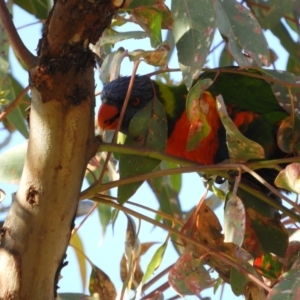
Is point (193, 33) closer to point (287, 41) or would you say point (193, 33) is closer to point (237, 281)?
point (237, 281)

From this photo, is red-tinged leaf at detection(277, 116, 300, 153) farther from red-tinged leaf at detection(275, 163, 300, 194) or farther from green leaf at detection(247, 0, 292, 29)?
green leaf at detection(247, 0, 292, 29)

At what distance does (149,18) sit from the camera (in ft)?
3.08

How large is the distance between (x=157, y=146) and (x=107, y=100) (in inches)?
18.6

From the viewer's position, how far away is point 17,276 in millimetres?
796

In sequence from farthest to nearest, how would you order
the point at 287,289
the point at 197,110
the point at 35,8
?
1. the point at 35,8
2. the point at 197,110
3. the point at 287,289

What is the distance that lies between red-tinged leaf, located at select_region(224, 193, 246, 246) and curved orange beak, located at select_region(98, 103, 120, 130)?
0.49m

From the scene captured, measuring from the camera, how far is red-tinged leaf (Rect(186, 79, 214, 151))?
2.89 feet

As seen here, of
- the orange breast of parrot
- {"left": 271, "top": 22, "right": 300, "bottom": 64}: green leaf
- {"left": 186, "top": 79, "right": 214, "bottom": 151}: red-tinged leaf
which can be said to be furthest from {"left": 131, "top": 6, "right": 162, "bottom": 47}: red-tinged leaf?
{"left": 271, "top": 22, "right": 300, "bottom": 64}: green leaf

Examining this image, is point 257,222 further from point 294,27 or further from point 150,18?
point 294,27

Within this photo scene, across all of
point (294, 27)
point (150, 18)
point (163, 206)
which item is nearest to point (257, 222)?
point (150, 18)

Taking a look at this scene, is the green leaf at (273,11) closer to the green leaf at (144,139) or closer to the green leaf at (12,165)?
the green leaf at (144,139)

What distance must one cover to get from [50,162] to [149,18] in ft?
0.95

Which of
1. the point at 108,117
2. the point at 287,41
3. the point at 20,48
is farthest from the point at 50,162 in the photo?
the point at 287,41

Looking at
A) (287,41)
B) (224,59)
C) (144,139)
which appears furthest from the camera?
(224,59)
